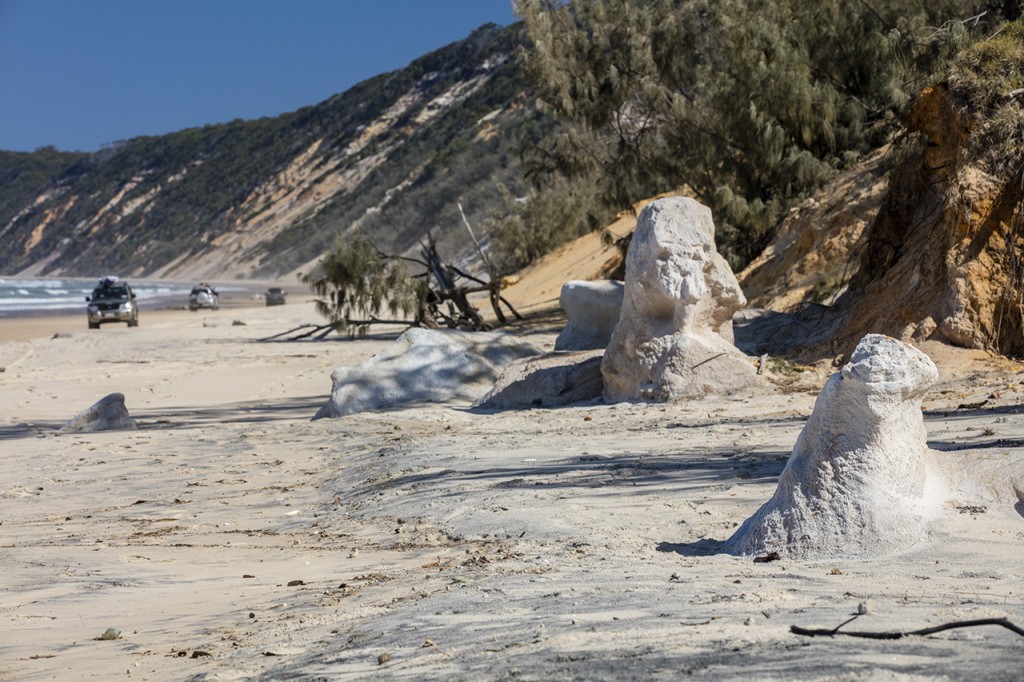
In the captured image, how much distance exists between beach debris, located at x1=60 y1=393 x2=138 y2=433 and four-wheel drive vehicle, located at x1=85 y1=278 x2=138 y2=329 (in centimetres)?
2402

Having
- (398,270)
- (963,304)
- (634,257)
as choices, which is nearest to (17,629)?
(634,257)

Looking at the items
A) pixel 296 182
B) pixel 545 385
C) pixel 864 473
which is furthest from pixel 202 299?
pixel 296 182

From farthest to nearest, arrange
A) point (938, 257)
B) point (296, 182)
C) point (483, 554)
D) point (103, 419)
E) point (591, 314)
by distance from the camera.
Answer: point (296, 182) < point (591, 314) < point (103, 419) < point (938, 257) < point (483, 554)

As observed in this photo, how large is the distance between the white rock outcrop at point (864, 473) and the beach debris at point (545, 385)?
679 cm

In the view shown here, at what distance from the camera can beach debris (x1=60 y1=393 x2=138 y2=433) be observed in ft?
41.8

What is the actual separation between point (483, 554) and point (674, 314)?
19.0 ft

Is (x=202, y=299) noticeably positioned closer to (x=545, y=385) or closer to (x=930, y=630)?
(x=545, y=385)

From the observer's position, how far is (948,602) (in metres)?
4.21

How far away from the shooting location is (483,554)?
19.5ft

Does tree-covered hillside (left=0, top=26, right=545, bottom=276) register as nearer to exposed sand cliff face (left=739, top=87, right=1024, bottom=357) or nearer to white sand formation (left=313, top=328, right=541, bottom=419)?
white sand formation (left=313, top=328, right=541, bottom=419)

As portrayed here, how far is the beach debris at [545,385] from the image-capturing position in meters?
12.1

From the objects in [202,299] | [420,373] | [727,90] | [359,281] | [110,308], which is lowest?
[420,373]

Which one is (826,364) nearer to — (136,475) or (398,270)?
(136,475)

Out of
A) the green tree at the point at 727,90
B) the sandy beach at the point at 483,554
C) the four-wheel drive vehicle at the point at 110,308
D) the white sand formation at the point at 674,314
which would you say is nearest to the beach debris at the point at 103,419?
the sandy beach at the point at 483,554
